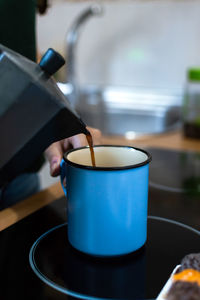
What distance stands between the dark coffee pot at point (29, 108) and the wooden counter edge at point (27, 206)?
185 millimetres

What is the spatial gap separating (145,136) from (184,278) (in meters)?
0.77

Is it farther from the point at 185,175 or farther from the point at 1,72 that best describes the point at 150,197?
the point at 1,72

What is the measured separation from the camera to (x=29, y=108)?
41 centimetres

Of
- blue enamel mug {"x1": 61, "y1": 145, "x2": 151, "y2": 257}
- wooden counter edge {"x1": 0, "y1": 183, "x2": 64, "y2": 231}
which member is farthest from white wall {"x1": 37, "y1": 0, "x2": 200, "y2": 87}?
blue enamel mug {"x1": 61, "y1": 145, "x2": 151, "y2": 257}

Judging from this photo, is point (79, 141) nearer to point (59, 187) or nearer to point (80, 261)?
point (59, 187)

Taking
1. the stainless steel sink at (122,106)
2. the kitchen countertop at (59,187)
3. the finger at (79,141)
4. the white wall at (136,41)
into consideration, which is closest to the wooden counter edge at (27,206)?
the kitchen countertop at (59,187)

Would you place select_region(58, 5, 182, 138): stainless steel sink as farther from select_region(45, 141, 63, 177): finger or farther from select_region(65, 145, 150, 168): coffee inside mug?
select_region(65, 145, 150, 168): coffee inside mug

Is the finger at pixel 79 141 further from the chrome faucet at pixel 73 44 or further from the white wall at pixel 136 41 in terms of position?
the white wall at pixel 136 41

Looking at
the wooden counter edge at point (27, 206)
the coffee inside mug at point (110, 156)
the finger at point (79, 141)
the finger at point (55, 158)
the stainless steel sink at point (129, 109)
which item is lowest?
the stainless steel sink at point (129, 109)

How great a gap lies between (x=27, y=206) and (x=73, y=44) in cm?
93

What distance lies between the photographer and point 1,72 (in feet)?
1.32

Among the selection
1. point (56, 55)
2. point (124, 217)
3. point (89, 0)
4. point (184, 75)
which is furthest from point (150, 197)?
point (89, 0)

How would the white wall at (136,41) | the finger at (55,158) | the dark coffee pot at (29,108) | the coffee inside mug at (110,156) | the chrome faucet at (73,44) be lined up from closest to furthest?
the dark coffee pot at (29,108) < the coffee inside mug at (110,156) < the finger at (55,158) < the chrome faucet at (73,44) < the white wall at (136,41)

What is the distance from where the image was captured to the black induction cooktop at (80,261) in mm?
432
